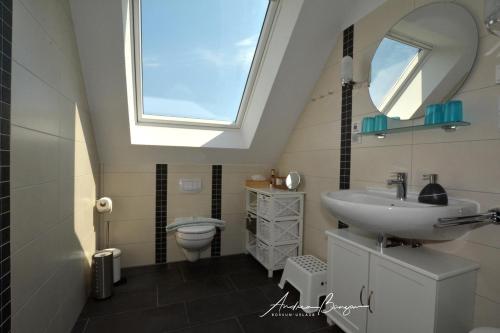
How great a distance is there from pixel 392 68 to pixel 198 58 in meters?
1.54

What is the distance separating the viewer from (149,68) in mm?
2168

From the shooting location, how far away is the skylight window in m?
1.94

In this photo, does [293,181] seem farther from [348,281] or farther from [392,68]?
[392,68]

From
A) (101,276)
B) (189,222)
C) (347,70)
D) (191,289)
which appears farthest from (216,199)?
(347,70)

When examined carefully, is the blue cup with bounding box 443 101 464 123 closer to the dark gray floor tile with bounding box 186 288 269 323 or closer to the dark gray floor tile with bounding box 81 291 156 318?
the dark gray floor tile with bounding box 186 288 269 323

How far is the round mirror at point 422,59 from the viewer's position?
1237 millimetres

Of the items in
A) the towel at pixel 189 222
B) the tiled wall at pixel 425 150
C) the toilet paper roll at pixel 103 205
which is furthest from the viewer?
the towel at pixel 189 222

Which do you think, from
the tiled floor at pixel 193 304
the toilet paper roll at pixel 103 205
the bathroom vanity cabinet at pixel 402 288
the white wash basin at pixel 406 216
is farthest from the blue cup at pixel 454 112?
the toilet paper roll at pixel 103 205

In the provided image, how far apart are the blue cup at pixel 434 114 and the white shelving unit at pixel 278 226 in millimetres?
1291

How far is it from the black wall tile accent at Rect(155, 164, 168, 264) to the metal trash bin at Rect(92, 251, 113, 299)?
0.68 metres

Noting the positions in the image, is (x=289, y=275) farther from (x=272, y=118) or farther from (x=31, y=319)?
(x=31, y=319)

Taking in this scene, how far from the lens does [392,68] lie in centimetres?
158

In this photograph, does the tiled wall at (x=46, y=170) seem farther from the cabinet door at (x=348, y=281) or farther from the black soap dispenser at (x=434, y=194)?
the black soap dispenser at (x=434, y=194)

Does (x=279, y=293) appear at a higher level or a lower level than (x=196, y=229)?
lower
